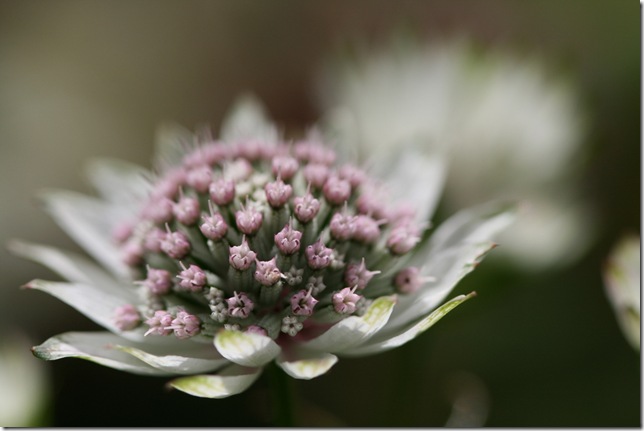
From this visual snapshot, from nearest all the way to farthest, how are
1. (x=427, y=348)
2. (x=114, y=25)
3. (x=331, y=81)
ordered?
1. (x=427, y=348)
2. (x=331, y=81)
3. (x=114, y=25)

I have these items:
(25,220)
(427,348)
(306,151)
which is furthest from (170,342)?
(25,220)

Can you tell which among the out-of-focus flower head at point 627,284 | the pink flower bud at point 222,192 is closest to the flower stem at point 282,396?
the pink flower bud at point 222,192

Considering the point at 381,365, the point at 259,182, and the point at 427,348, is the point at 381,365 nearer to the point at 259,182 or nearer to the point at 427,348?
the point at 427,348

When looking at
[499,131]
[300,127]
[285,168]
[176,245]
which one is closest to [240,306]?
[176,245]

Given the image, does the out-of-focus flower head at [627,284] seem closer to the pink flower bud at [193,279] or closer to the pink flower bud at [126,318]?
the pink flower bud at [193,279]

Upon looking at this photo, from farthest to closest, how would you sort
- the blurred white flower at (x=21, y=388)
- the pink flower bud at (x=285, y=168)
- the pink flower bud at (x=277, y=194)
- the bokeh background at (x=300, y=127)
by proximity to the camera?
the bokeh background at (x=300, y=127) < the blurred white flower at (x=21, y=388) < the pink flower bud at (x=285, y=168) < the pink flower bud at (x=277, y=194)

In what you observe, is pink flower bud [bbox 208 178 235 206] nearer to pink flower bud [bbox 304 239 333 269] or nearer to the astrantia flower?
the astrantia flower
